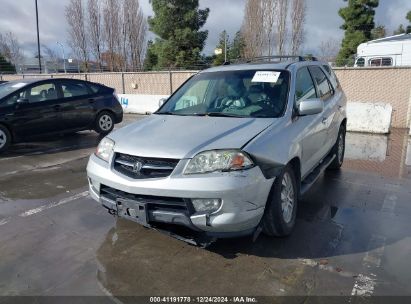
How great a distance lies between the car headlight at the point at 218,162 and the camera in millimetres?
3141

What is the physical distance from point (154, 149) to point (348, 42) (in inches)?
1144

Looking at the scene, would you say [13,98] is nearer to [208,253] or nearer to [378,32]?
[208,253]

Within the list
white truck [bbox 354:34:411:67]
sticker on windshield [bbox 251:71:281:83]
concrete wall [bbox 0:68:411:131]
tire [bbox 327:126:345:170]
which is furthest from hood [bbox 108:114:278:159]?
white truck [bbox 354:34:411:67]

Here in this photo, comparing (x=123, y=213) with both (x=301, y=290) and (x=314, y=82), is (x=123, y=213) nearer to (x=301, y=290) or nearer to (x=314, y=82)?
(x=301, y=290)

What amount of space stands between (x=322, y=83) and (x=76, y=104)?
611cm

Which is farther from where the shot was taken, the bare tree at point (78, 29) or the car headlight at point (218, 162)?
the bare tree at point (78, 29)

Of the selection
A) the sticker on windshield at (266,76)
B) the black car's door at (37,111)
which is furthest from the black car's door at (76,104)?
the sticker on windshield at (266,76)

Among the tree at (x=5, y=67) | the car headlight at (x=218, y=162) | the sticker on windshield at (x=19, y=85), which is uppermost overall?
the tree at (x=5, y=67)

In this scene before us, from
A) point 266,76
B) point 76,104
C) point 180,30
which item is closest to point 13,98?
point 76,104

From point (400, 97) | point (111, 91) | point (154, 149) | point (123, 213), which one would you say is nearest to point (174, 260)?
point (123, 213)

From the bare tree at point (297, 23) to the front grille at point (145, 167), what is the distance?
3046 centimetres

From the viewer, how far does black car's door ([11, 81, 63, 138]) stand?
8.24 meters

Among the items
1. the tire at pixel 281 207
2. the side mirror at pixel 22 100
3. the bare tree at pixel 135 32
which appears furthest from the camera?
the bare tree at pixel 135 32

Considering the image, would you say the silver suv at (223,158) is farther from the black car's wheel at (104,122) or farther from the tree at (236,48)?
the tree at (236,48)
